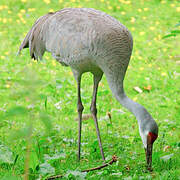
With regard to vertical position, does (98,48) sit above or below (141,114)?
above

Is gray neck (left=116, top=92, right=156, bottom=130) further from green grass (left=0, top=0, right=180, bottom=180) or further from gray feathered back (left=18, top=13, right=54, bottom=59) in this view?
gray feathered back (left=18, top=13, right=54, bottom=59)

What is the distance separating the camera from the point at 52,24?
14.8ft

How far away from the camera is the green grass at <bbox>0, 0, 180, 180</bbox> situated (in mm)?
3492

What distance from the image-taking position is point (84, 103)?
607 cm

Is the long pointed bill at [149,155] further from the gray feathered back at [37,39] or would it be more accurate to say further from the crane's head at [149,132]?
the gray feathered back at [37,39]

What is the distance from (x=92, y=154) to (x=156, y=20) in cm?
598

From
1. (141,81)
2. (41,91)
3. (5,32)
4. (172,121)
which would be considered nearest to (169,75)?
(141,81)

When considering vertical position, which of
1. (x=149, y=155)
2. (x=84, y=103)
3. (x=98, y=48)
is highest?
(x=98, y=48)

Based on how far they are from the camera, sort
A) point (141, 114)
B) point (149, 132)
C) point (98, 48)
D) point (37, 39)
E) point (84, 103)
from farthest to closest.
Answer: point (84, 103)
point (37, 39)
point (98, 48)
point (141, 114)
point (149, 132)

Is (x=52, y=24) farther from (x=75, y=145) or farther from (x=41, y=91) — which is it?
(x=41, y=91)

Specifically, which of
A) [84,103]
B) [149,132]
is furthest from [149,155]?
Result: [84,103]

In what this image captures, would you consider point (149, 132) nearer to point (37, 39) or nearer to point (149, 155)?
point (149, 155)

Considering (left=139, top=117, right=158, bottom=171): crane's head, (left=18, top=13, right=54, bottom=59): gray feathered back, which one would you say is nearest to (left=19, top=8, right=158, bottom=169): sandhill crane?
(left=139, top=117, right=158, bottom=171): crane's head

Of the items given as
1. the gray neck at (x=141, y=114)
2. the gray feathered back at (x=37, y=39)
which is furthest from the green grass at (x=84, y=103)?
the gray neck at (x=141, y=114)
